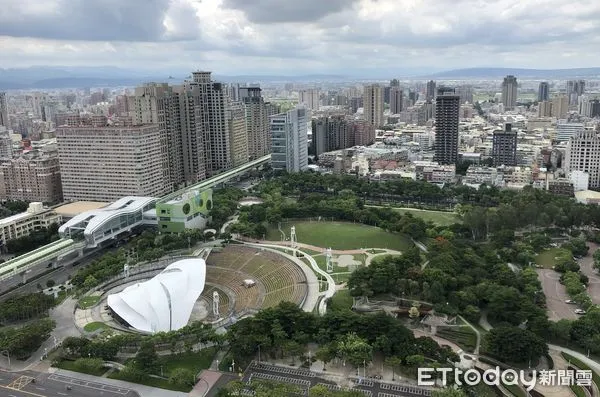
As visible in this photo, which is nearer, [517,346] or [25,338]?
[517,346]

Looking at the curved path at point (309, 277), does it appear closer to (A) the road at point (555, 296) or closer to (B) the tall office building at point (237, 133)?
(A) the road at point (555, 296)

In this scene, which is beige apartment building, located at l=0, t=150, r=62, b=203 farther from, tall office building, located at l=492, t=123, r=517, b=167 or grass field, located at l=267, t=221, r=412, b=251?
tall office building, located at l=492, t=123, r=517, b=167

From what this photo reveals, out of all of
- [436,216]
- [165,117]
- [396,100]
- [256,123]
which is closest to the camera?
[436,216]

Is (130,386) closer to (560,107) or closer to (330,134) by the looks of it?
(330,134)

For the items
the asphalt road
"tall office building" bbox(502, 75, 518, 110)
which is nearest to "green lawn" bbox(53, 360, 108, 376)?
the asphalt road

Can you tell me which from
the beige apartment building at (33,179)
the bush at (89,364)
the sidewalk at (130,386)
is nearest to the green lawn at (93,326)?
the bush at (89,364)

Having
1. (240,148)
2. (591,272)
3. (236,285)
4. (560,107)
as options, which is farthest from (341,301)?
(560,107)

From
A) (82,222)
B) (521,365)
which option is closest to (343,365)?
(521,365)
